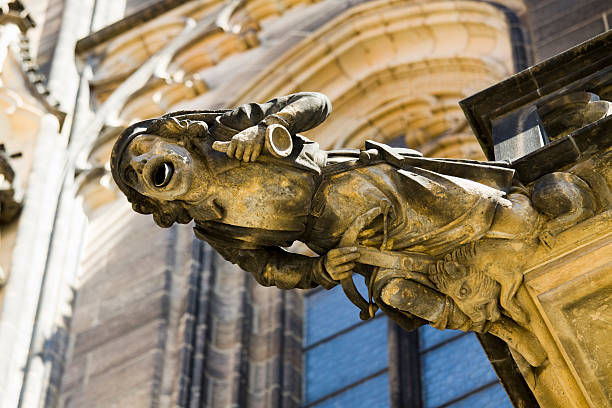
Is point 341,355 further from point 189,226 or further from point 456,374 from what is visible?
point 189,226

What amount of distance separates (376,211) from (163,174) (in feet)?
2.16

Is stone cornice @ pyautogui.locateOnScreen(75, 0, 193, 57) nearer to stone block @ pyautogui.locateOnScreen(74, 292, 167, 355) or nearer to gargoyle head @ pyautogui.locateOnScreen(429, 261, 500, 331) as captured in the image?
stone block @ pyautogui.locateOnScreen(74, 292, 167, 355)

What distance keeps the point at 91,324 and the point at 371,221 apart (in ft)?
15.7

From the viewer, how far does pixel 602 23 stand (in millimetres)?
7516

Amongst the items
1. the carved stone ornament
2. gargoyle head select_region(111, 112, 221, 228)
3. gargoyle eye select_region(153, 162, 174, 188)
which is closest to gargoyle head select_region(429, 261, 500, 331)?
gargoyle head select_region(111, 112, 221, 228)

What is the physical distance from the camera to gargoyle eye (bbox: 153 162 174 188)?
426 cm

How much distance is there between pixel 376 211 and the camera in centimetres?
430

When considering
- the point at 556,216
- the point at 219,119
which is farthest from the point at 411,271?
the point at 219,119

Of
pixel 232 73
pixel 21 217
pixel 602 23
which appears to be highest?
pixel 232 73

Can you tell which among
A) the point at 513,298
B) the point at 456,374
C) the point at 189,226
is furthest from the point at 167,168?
the point at 189,226

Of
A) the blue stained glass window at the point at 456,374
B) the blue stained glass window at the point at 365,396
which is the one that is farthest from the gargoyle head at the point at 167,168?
the blue stained glass window at the point at 365,396

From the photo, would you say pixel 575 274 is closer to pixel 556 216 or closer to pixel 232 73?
pixel 556 216

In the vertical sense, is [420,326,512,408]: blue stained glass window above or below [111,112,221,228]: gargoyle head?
above

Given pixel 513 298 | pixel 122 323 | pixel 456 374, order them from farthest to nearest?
pixel 122 323
pixel 456 374
pixel 513 298
